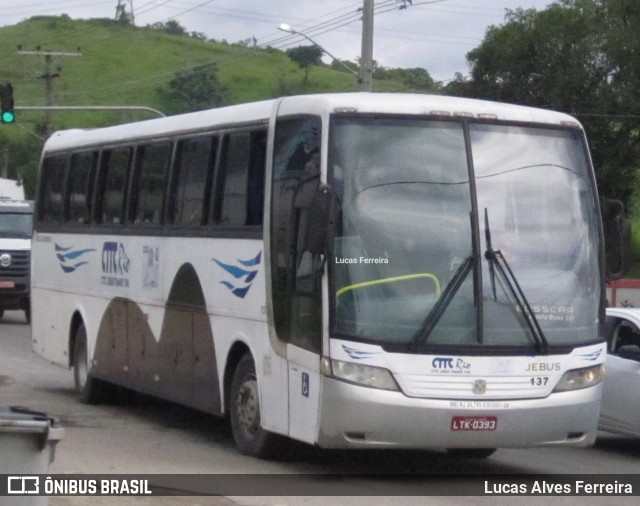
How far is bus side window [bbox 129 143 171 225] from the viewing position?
13.9 meters

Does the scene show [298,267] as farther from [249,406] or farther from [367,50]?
[367,50]

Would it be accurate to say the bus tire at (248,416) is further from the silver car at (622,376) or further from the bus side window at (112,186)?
the bus side window at (112,186)

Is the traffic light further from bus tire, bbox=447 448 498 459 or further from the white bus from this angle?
bus tire, bbox=447 448 498 459

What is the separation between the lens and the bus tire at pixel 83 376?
16047 mm

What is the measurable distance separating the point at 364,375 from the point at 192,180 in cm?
387

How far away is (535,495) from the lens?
10.2 metres

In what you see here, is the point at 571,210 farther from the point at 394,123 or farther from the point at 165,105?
the point at 165,105

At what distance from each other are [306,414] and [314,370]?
37 centimetres

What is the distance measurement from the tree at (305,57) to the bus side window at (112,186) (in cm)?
12026

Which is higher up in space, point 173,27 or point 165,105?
point 173,27

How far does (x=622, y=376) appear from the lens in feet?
42.7

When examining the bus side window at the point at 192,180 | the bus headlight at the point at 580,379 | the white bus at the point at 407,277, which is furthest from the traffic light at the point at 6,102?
the bus headlight at the point at 580,379

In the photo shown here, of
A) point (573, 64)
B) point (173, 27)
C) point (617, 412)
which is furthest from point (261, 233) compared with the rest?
point (173, 27)

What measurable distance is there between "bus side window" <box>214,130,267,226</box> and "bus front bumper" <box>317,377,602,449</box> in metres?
2.19
